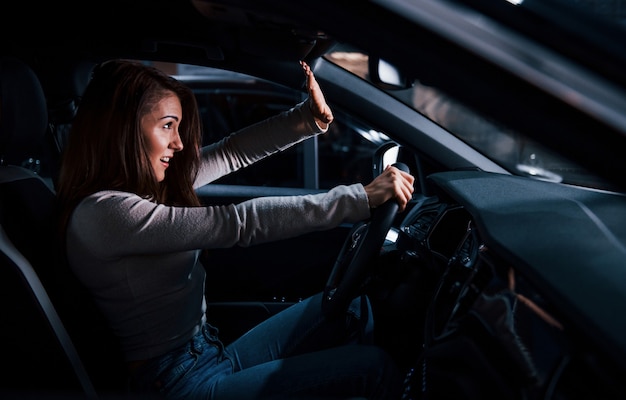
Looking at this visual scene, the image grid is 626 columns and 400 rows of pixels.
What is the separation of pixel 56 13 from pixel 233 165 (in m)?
0.70

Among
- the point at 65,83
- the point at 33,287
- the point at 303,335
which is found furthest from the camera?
the point at 65,83

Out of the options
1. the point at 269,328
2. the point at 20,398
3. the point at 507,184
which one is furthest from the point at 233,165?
the point at 20,398

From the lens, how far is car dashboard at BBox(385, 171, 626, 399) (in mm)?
866

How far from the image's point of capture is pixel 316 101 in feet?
6.34

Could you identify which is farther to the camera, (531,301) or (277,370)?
(277,370)

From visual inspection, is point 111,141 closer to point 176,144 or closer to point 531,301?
point 176,144

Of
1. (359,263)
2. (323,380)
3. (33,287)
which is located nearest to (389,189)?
(359,263)

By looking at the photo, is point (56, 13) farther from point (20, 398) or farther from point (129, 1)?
point (20, 398)

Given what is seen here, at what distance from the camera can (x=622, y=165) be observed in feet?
2.50

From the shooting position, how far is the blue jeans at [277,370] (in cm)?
136

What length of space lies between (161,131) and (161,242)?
0.34m

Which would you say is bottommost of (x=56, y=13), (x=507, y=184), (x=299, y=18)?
(x=507, y=184)

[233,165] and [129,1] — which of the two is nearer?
[129,1]

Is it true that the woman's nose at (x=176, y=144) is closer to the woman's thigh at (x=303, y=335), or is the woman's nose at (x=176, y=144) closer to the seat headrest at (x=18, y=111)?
the seat headrest at (x=18, y=111)
